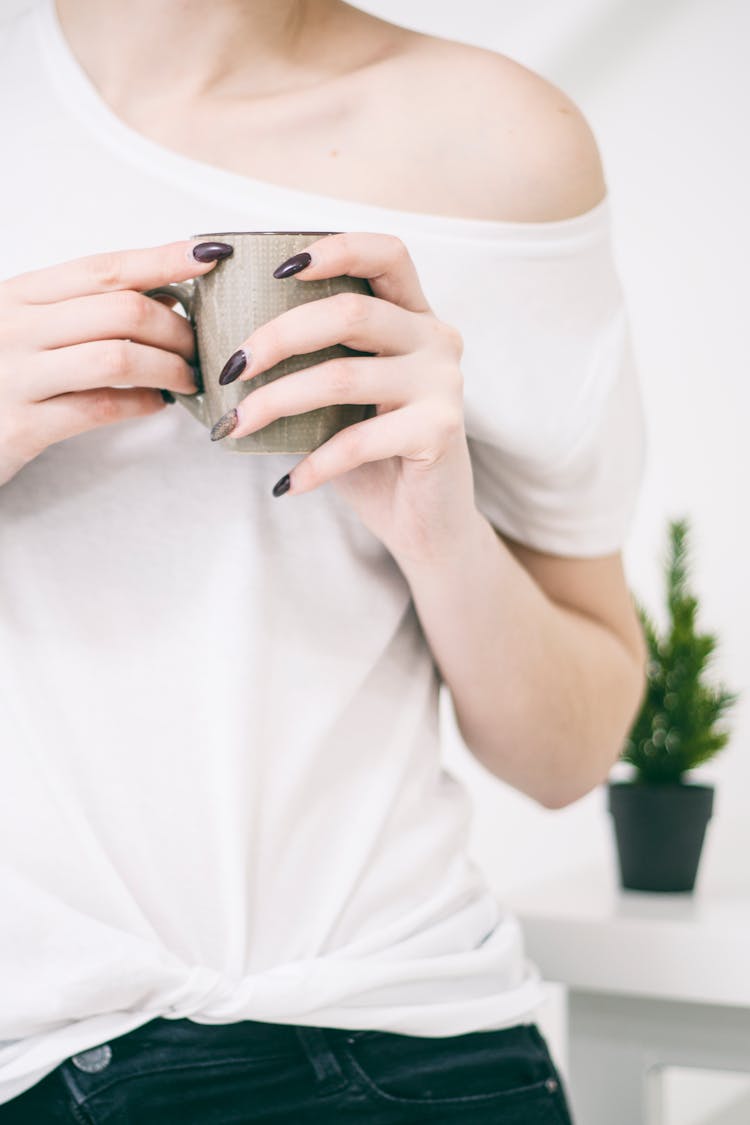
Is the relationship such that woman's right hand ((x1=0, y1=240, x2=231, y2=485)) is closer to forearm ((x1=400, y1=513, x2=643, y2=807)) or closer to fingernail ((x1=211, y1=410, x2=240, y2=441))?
fingernail ((x1=211, y1=410, x2=240, y2=441))

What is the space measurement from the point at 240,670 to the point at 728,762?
3.86ft

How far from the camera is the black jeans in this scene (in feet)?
2.02

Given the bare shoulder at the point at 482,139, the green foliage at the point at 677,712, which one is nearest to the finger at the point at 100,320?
the bare shoulder at the point at 482,139

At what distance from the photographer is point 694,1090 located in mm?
1169

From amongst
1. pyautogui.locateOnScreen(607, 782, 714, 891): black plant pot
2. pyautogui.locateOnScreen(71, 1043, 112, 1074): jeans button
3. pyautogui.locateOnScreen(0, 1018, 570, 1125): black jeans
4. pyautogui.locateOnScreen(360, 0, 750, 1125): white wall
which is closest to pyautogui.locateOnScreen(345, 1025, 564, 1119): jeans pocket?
pyautogui.locateOnScreen(0, 1018, 570, 1125): black jeans

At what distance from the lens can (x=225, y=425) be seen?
54 cm

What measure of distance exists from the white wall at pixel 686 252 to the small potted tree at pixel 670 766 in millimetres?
307

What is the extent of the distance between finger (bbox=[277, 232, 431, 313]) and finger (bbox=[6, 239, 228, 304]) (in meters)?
0.05

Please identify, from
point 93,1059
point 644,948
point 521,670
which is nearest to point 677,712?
point 644,948

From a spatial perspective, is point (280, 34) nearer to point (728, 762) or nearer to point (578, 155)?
point (578, 155)

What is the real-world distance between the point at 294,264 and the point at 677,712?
92cm

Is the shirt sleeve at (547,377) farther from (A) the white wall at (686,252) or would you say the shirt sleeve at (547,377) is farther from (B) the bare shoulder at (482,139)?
(A) the white wall at (686,252)

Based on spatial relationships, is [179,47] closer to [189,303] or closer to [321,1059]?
[189,303]

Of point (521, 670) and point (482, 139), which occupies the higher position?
point (482, 139)
